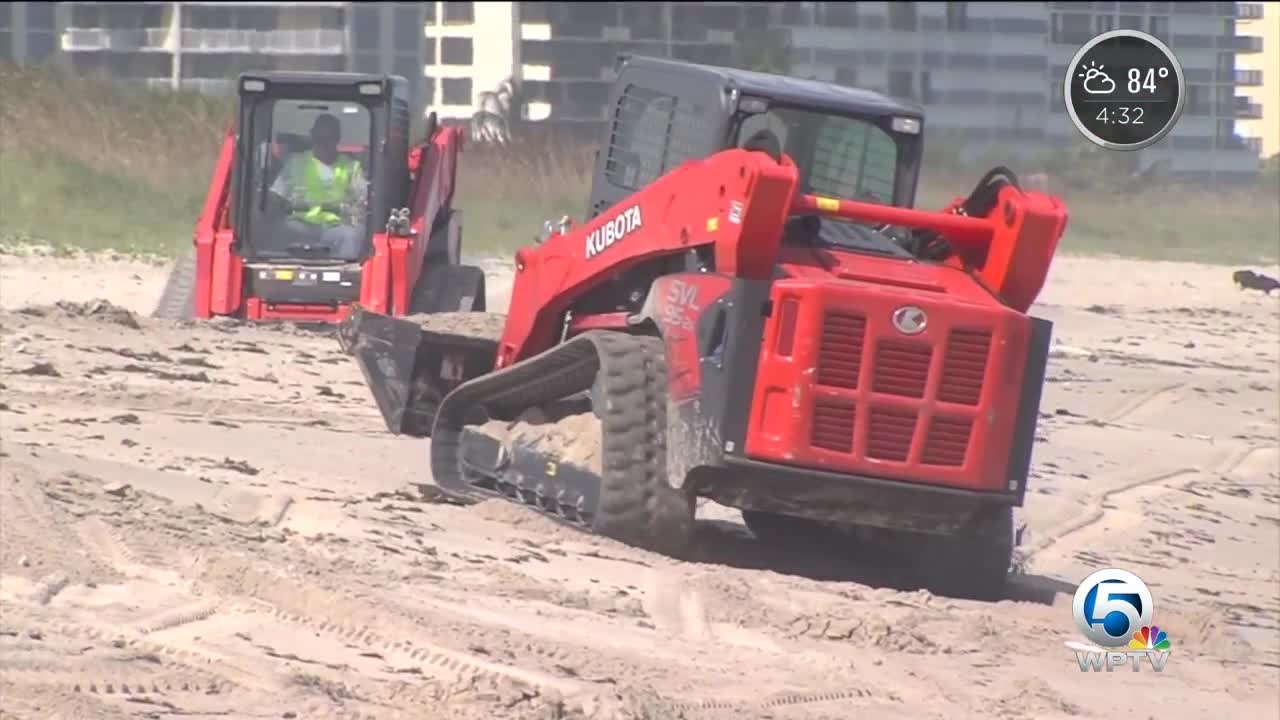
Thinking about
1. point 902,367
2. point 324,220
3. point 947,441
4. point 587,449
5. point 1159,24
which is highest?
point 1159,24

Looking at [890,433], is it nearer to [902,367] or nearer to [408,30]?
[902,367]

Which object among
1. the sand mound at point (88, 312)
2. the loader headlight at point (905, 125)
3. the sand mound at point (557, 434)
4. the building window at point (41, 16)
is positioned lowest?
the sand mound at point (88, 312)

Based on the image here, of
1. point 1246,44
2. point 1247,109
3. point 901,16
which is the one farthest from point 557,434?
point 901,16

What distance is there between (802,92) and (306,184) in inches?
334

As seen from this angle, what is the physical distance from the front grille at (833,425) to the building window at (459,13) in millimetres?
39094

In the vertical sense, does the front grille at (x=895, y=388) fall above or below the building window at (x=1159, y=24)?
below

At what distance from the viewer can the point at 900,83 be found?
3556 cm

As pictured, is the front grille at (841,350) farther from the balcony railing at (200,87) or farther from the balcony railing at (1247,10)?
the balcony railing at (200,87)

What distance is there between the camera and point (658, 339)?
927cm

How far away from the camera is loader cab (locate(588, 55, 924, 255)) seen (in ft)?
30.2

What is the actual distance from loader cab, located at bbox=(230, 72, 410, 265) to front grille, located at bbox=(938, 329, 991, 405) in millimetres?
8963

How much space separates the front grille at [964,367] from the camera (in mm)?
8500

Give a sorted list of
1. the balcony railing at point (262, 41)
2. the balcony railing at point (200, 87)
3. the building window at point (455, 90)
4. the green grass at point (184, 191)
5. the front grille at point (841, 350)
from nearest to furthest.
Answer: the front grille at point (841, 350) → the green grass at point (184, 191) → the balcony railing at point (200, 87) → the building window at point (455, 90) → the balcony railing at point (262, 41)
